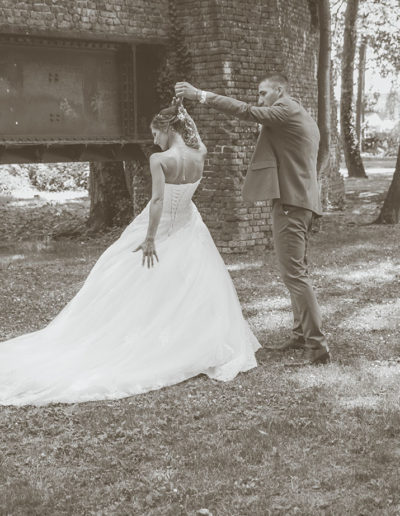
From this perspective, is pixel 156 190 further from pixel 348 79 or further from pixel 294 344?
pixel 348 79

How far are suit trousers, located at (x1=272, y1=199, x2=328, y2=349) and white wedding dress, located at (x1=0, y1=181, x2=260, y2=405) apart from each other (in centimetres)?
54

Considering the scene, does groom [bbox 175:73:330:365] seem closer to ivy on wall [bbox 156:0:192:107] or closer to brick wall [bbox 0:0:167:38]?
brick wall [bbox 0:0:167:38]

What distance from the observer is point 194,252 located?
699 cm

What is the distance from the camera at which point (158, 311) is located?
268 inches

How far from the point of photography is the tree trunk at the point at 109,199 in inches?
643

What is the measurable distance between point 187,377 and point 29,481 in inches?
81.3

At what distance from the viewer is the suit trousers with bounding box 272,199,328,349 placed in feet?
22.4

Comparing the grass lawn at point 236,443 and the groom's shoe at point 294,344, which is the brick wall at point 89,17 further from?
the groom's shoe at point 294,344

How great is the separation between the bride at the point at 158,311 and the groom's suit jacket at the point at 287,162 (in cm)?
52

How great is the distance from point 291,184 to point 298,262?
66cm

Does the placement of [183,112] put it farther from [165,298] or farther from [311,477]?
[311,477]

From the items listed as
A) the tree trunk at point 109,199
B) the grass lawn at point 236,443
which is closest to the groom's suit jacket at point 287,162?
the grass lawn at point 236,443

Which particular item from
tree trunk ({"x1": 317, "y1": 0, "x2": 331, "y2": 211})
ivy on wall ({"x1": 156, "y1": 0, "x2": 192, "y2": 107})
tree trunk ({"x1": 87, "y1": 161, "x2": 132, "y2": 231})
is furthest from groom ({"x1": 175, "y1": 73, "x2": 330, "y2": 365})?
tree trunk ({"x1": 87, "y1": 161, "x2": 132, "y2": 231})

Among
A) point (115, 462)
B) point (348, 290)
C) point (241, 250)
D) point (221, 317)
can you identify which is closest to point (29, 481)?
point (115, 462)
